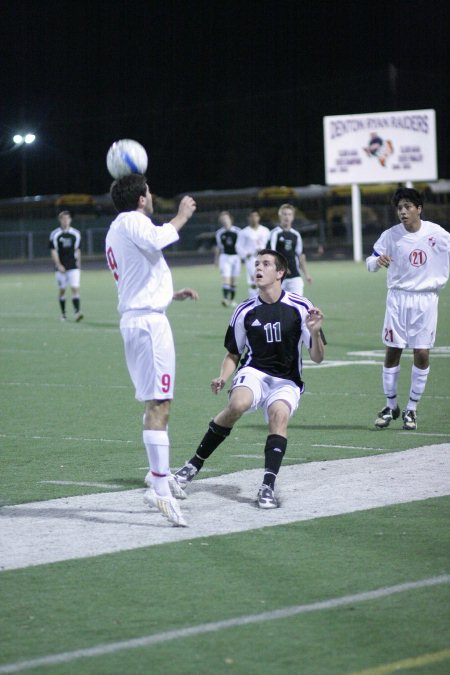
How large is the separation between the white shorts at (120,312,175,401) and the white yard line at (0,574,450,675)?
7.35 feet

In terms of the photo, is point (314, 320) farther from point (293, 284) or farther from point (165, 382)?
point (293, 284)

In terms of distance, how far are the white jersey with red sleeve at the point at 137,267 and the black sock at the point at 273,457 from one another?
1.15 meters

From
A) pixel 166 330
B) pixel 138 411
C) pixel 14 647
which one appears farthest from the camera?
pixel 138 411

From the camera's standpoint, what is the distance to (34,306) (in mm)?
31141

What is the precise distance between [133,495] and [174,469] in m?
0.89

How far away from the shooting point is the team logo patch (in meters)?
11.6

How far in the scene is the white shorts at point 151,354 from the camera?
7.59m

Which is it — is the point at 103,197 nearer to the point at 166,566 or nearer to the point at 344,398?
the point at 344,398

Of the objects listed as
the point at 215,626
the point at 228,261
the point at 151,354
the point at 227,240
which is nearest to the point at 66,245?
the point at 228,261

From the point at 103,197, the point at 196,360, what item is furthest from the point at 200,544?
the point at 103,197

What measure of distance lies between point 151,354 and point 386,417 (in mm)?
4232

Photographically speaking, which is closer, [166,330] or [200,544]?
[200,544]

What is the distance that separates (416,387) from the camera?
11.4m

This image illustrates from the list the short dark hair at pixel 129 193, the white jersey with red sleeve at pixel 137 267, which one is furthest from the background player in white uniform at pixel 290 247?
the white jersey with red sleeve at pixel 137 267
